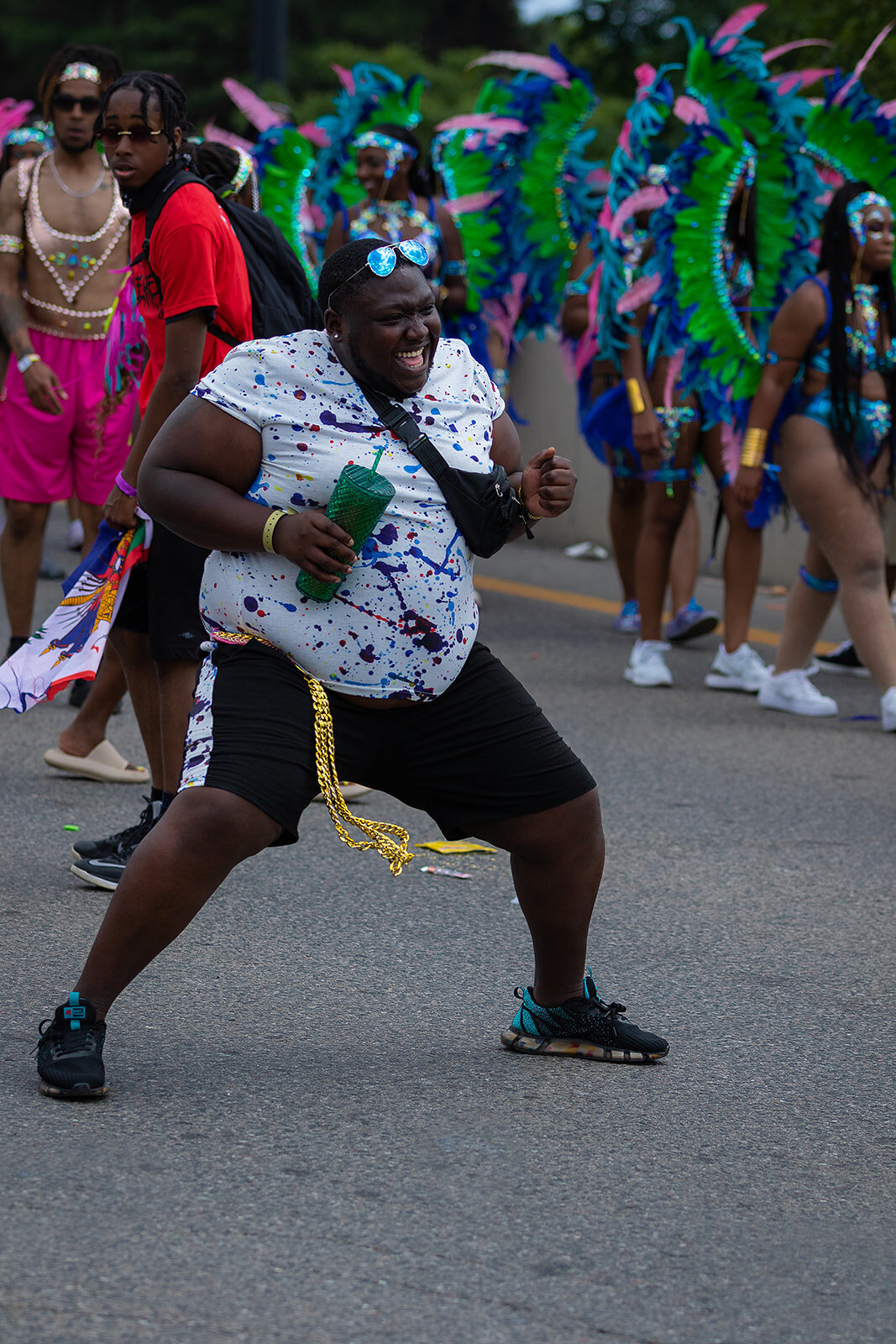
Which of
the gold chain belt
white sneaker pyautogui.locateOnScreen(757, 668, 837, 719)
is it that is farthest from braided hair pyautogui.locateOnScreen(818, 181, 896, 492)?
the gold chain belt

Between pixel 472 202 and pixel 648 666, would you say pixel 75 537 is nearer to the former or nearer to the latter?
pixel 472 202

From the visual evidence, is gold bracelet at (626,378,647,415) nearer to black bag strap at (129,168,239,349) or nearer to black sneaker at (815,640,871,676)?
black sneaker at (815,640,871,676)

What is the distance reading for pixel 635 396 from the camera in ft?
25.6

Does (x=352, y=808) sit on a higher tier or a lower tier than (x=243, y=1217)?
lower

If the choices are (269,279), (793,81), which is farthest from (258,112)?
(269,279)

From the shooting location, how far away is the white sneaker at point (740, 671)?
25.0 feet

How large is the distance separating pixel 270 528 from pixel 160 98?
1.72 meters

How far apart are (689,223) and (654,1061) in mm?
4730

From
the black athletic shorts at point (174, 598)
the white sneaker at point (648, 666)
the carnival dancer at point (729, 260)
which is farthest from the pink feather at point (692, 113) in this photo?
the black athletic shorts at point (174, 598)

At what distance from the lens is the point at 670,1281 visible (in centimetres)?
267

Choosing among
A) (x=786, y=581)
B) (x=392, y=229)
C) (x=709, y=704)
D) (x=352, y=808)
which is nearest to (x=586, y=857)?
(x=352, y=808)

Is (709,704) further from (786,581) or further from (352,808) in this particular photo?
(786,581)

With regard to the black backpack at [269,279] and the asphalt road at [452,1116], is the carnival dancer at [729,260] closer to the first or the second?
the asphalt road at [452,1116]

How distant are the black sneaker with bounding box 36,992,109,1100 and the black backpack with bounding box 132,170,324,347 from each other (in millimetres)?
1843
